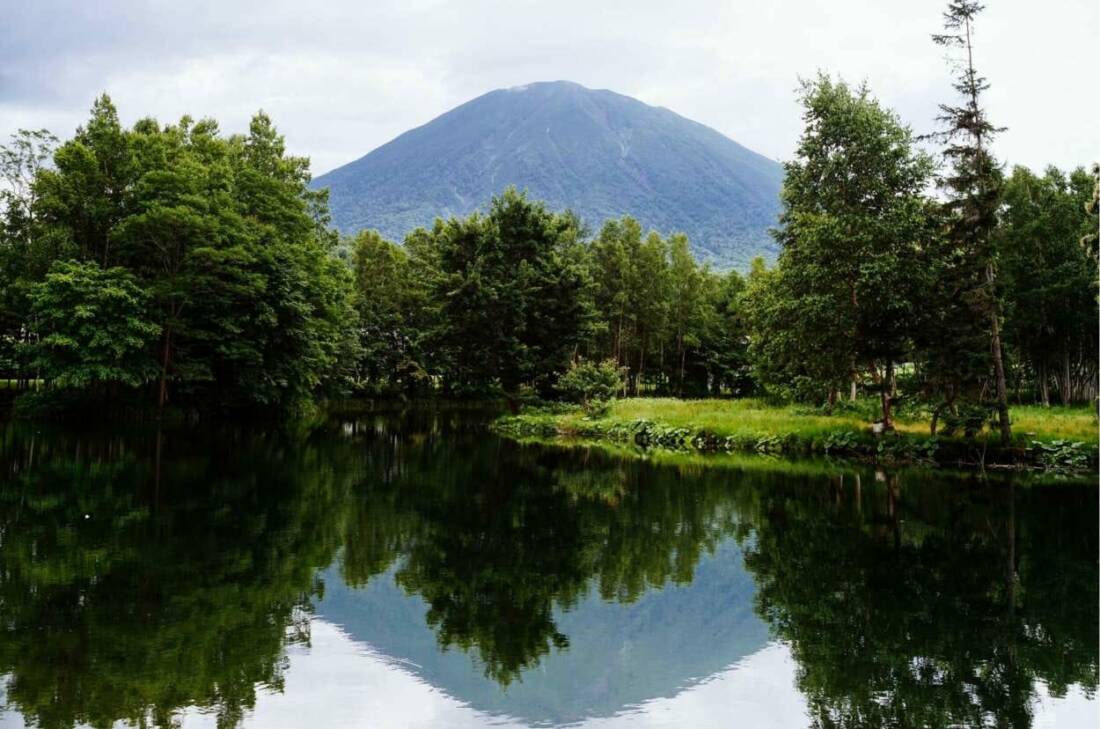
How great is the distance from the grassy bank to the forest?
38.7 inches

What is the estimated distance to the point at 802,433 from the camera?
2947 centimetres

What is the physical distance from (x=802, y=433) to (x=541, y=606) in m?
21.6

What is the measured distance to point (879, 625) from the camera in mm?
9266

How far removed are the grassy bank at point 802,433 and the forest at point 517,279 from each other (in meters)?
0.98

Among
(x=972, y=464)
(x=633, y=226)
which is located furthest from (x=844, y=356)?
(x=633, y=226)

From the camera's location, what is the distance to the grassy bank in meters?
24.0

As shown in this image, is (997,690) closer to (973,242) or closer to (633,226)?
(973,242)

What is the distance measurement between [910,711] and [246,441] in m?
29.6

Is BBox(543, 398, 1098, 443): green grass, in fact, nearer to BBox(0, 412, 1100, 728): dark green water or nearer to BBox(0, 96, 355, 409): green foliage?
BBox(0, 412, 1100, 728): dark green water

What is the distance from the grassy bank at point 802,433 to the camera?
24047 mm

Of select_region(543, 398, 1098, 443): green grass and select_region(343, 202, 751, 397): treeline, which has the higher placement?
select_region(343, 202, 751, 397): treeline

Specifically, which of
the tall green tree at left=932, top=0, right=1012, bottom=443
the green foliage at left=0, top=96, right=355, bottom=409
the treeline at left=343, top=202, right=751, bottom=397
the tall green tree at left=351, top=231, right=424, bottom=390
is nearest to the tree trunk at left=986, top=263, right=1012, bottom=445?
the tall green tree at left=932, top=0, right=1012, bottom=443

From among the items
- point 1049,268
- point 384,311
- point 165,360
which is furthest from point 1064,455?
point 384,311

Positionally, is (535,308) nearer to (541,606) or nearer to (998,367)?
(998,367)
